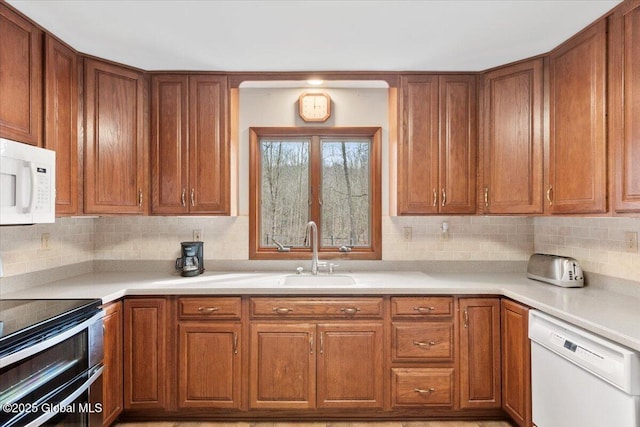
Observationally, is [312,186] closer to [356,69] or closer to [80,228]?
[356,69]

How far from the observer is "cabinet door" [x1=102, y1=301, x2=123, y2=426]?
2.10 metres

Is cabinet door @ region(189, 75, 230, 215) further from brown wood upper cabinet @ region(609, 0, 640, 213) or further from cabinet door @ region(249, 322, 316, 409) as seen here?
brown wood upper cabinet @ region(609, 0, 640, 213)

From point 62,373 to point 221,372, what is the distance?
0.89 metres

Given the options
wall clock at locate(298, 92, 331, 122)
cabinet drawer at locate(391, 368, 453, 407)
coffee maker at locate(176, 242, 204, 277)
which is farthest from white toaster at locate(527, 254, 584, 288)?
coffee maker at locate(176, 242, 204, 277)

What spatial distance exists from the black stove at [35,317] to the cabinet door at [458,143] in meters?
2.29

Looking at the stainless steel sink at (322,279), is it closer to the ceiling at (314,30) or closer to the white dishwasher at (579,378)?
the white dishwasher at (579,378)

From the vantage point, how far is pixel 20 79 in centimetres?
188

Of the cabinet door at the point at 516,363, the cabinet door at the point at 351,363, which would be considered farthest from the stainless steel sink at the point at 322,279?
the cabinet door at the point at 516,363

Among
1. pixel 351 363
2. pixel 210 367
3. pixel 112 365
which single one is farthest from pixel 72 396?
pixel 351 363

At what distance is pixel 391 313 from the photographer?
7.64 feet

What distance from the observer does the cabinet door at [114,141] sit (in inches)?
93.2

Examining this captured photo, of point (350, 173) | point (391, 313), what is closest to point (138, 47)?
point (350, 173)

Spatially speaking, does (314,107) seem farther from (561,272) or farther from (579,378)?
(579,378)

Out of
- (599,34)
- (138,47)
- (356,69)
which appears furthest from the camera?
(356,69)
